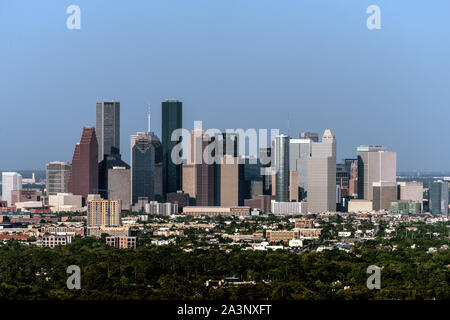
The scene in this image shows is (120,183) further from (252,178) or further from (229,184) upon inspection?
(252,178)

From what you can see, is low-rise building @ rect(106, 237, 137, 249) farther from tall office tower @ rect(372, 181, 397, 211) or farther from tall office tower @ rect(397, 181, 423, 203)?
tall office tower @ rect(397, 181, 423, 203)

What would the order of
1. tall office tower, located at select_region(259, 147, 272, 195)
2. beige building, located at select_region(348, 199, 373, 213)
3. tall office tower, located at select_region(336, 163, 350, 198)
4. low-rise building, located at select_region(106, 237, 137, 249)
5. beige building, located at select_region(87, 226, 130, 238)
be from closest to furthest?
low-rise building, located at select_region(106, 237, 137, 249)
beige building, located at select_region(87, 226, 130, 238)
beige building, located at select_region(348, 199, 373, 213)
tall office tower, located at select_region(259, 147, 272, 195)
tall office tower, located at select_region(336, 163, 350, 198)

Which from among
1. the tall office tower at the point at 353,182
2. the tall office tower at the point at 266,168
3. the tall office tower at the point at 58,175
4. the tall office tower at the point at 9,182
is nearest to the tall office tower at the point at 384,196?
the tall office tower at the point at 353,182

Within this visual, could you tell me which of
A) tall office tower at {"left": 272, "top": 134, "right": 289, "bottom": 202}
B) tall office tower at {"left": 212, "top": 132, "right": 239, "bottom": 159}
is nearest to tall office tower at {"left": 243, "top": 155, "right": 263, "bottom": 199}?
tall office tower at {"left": 272, "top": 134, "right": 289, "bottom": 202}

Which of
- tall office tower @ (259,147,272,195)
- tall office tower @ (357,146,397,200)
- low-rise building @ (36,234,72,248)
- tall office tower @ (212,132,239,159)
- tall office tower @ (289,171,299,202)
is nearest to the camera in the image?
low-rise building @ (36,234,72,248)
